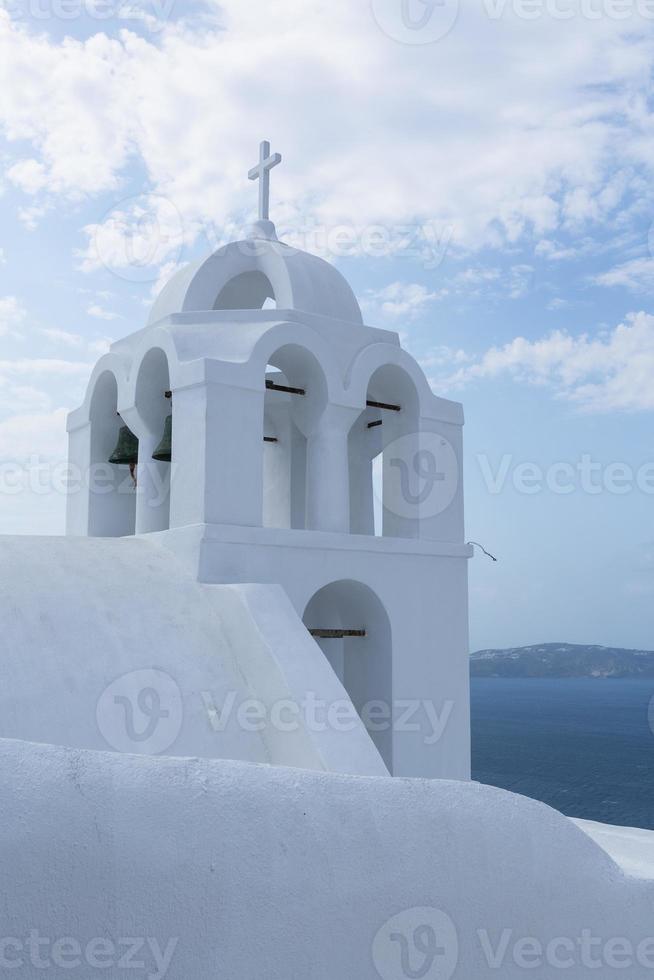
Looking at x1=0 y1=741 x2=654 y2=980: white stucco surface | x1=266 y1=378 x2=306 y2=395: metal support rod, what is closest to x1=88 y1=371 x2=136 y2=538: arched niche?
x1=266 y1=378 x2=306 y2=395: metal support rod

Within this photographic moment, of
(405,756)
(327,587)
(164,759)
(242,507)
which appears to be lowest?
(405,756)

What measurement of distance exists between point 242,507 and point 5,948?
16.8 feet

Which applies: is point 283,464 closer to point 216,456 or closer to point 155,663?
point 216,456

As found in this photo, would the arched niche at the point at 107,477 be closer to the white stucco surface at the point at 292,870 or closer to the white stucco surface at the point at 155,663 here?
the white stucco surface at the point at 155,663

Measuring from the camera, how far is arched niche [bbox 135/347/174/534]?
9008 mm

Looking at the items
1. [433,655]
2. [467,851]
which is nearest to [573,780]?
[433,655]

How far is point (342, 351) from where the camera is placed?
9023mm

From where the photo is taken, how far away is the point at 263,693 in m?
6.66

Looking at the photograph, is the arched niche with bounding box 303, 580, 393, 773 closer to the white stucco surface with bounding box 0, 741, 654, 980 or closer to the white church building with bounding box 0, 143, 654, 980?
the white church building with bounding box 0, 143, 654, 980

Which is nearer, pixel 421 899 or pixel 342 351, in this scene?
pixel 421 899

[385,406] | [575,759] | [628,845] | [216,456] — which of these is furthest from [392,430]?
[575,759]

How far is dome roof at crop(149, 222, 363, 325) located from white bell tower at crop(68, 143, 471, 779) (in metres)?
0.02

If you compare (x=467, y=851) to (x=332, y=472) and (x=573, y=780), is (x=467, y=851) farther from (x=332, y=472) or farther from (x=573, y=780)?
(x=573, y=780)

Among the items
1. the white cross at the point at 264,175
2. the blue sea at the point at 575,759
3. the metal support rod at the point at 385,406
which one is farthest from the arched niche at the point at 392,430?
the blue sea at the point at 575,759
